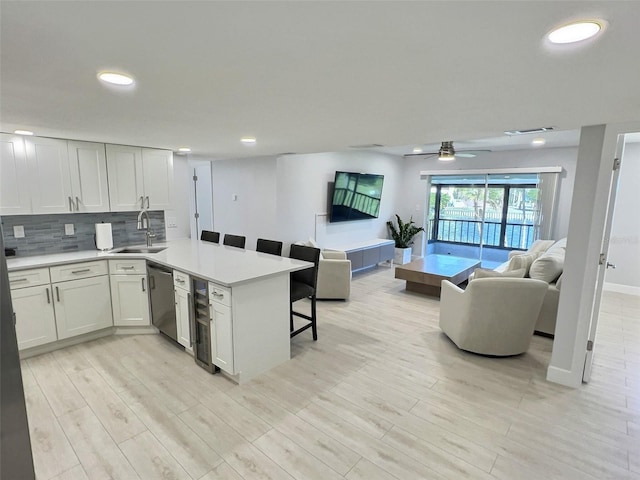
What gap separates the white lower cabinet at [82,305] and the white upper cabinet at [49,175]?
841 millimetres

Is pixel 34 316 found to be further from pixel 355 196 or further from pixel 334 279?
pixel 355 196

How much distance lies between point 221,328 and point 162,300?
1.05 metres

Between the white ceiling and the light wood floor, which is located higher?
the white ceiling

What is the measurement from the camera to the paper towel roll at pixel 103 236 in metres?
3.69

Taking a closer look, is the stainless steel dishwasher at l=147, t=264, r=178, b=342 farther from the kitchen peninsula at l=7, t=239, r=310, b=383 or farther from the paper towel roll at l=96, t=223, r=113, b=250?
the paper towel roll at l=96, t=223, r=113, b=250

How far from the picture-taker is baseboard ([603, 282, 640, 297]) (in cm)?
519

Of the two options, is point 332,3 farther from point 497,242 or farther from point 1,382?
point 497,242

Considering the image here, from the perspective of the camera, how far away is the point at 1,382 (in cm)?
78

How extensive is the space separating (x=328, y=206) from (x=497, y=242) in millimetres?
3799

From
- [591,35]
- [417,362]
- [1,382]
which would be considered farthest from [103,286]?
[591,35]

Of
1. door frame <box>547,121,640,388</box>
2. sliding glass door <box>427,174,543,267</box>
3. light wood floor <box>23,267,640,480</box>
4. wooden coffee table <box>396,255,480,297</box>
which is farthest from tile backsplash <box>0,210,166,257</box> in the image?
sliding glass door <box>427,174,543,267</box>

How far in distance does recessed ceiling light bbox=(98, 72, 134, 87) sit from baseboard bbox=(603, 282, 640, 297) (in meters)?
7.16

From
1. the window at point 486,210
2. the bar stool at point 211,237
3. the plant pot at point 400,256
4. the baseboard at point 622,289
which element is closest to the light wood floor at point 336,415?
the bar stool at point 211,237

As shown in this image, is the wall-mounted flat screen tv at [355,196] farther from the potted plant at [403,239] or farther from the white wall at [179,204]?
the white wall at [179,204]
